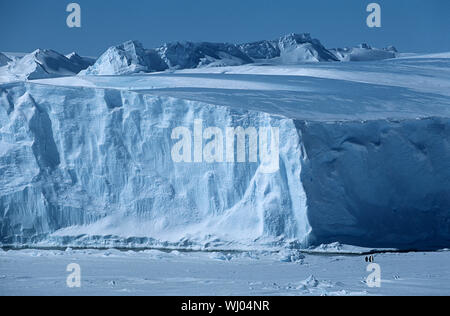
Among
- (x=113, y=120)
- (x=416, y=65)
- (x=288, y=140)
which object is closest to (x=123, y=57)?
(x=416, y=65)

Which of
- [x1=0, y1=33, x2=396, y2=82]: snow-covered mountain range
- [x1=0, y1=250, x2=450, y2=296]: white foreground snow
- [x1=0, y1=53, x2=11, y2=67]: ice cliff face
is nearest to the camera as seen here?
[x1=0, y1=250, x2=450, y2=296]: white foreground snow

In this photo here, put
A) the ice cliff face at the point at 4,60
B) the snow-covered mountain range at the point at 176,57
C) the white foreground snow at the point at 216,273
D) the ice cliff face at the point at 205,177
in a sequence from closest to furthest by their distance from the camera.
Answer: the white foreground snow at the point at 216,273, the ice cliff face at the point at 205,177, the snow-covered mountain range at the point at 176,57, the ice cliff face at the point at 4,60

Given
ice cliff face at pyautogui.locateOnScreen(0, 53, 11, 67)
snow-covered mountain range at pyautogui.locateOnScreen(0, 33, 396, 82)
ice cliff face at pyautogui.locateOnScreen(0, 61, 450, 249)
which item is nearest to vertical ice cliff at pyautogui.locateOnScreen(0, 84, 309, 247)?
ice cliff face at pyautogui.locateOnScreen(0, 61, 450, 249)

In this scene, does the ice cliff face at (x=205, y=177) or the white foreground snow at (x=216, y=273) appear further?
the ice cliff face at (x=205, y=177)

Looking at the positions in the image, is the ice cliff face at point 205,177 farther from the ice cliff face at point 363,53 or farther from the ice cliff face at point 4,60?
the ice cliff face at point 363,53

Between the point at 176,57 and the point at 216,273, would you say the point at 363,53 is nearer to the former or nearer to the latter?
the point at 176,57

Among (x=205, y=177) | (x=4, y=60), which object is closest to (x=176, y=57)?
(x=4, y=60)

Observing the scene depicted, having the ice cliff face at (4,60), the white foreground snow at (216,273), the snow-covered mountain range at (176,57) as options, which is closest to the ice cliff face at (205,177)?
the white foreground snow at (216,273)

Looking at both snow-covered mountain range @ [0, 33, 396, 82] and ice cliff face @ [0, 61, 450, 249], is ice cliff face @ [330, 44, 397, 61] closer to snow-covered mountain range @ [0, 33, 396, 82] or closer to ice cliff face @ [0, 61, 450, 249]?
snow-covered mountain range @ [0, 33, 396, 82]
